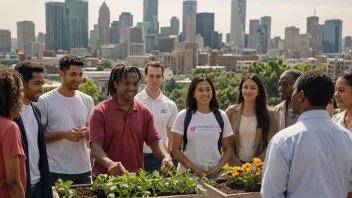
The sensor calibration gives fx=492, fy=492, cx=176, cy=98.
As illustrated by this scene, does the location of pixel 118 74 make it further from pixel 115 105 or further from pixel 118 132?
pixel 118 132

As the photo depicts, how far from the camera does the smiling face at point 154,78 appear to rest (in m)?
5.28

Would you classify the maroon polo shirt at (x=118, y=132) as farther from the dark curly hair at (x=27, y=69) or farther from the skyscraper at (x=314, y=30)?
the skyscraper at (x=314, y=30)

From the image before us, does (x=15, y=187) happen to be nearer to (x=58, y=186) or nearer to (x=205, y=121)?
(x=58, y=186)

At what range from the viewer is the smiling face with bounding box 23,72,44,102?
3873mm

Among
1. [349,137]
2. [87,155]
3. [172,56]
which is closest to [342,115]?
[349,137]

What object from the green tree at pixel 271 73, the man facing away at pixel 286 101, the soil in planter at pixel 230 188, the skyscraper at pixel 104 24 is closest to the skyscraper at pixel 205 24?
the skyscraper at pixel 104 24

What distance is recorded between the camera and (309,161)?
97.7 inches

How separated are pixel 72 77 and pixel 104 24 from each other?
187m

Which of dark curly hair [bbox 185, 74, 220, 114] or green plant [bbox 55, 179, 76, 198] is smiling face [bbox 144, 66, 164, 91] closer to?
dark curly hair [bbox 185, 74, 220, 114]

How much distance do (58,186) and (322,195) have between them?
158 cm

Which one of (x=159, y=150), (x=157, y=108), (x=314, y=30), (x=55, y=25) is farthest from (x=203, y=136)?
(x=314, y=30)

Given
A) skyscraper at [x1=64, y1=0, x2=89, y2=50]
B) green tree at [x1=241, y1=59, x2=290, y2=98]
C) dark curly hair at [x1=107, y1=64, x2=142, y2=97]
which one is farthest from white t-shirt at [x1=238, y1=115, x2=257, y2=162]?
skyscraper at [x1=64, y1=0, x2=89, y2=50]

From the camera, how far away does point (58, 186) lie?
10.0 feet

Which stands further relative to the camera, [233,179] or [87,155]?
[87,155]
